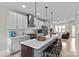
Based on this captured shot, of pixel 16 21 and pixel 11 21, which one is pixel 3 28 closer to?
pixel 11 21

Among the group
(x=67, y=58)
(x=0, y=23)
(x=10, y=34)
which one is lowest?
(x=67, y=58)

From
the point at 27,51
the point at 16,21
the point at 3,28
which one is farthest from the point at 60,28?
the point at 27,51

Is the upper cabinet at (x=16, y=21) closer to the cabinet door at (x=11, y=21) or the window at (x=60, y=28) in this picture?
the cabinet door at (x=11, y=21)

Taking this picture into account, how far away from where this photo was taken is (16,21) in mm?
7078

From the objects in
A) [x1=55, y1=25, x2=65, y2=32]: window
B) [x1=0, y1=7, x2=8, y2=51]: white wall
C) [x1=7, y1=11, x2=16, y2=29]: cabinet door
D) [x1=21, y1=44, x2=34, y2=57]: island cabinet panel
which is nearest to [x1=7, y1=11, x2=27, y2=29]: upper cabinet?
[x1=7, y1=11, x2=16, y2=29]: cabinet door

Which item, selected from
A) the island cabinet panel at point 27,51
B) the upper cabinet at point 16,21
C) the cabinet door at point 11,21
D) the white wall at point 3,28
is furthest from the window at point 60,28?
the island cabinet panel at point 27,51

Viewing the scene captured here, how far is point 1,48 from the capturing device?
20.0 feet

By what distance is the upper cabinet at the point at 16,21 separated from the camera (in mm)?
6547

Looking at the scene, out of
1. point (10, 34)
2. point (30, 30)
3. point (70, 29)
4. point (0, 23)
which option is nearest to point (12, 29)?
point (10, 34)

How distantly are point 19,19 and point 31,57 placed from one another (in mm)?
4440

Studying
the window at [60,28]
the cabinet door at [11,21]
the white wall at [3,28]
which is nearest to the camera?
the white wall at [3,28]

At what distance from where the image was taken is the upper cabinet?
258 inches

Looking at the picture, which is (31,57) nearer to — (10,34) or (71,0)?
(71,0)

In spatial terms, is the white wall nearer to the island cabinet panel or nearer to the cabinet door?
the cabinet door
